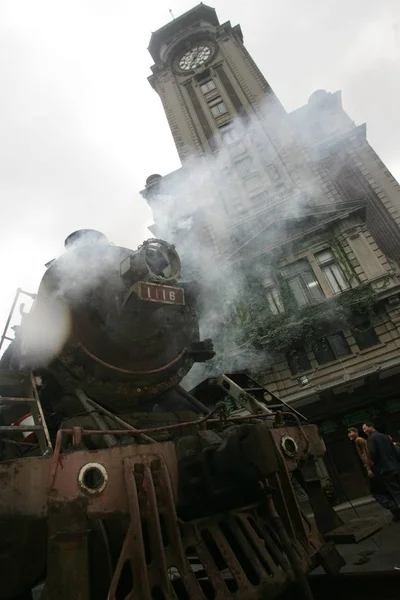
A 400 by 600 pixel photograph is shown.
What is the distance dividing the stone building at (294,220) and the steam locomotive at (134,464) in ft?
27.7

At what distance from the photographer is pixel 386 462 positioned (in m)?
4.92

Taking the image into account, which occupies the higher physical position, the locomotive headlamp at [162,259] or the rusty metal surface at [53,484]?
the locomotive headlamp at [162,259]

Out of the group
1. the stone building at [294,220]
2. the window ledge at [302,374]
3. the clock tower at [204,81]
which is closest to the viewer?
the stone building at [294,220]

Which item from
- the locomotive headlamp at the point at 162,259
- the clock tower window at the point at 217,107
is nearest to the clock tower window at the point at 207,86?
the clock tower window at the point at 217,107

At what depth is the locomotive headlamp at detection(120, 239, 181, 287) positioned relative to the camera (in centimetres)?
319

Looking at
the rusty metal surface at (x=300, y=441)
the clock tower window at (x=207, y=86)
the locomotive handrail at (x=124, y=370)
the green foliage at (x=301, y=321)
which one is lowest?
the rusty metal surface at (x=300, y=441)

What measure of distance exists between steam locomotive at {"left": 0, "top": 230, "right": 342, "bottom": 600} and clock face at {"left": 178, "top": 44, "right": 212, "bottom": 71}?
2371cm

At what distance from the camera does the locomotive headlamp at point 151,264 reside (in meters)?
3.19

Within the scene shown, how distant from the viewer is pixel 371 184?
15586 mm

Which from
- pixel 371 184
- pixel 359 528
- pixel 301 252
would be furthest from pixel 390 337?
pixel 359 528

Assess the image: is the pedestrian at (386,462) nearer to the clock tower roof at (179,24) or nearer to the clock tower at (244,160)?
the clock tower at (244,160)

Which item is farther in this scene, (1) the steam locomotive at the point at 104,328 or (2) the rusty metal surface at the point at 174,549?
(1) the steam locomotive at the point at 104,328

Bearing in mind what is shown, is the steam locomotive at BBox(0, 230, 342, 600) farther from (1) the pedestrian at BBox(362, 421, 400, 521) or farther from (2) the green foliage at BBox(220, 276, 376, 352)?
(2) the green foliage at BBox(220, 276, 376, 352)

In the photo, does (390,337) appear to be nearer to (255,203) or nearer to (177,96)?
(255,203)
